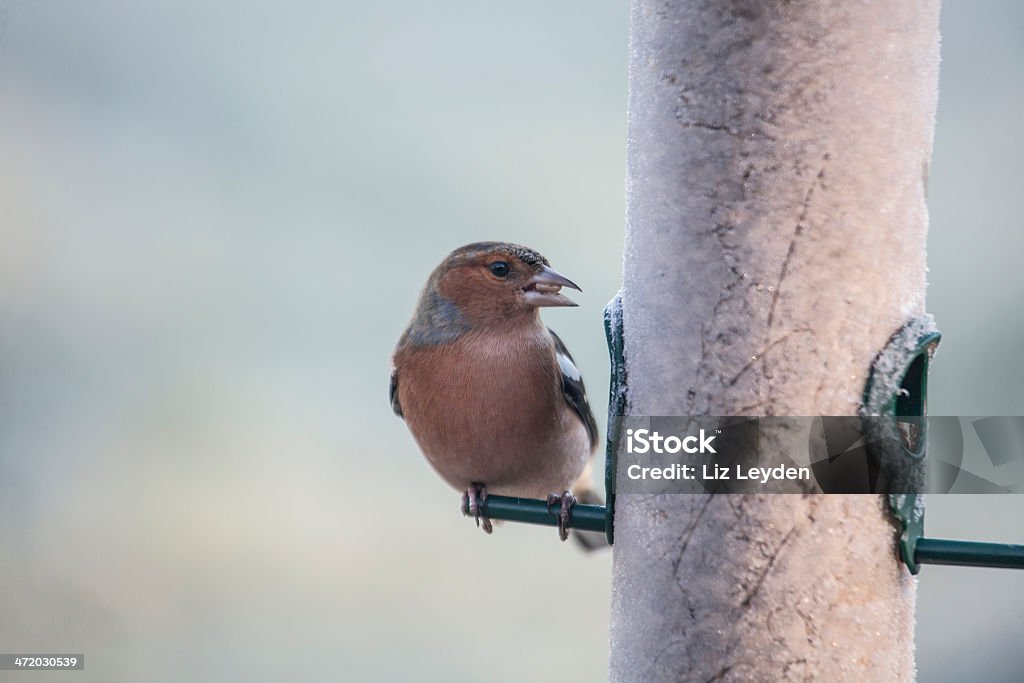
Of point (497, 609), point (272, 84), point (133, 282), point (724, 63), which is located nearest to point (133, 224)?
point (133, 282)

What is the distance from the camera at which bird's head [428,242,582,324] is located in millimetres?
3607

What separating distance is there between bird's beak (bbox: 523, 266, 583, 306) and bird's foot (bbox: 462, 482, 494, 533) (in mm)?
601

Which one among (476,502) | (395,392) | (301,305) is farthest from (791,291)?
(301,305)

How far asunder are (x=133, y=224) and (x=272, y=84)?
1786mm

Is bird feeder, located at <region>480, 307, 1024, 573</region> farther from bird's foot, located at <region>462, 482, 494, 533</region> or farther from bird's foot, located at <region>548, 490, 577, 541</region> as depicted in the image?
bird's foot, located at <region>462, 482, 494, 533</region>

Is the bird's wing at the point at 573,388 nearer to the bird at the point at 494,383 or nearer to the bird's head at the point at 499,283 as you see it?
the bird at the point at 494,383

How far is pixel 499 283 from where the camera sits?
364 centimetres

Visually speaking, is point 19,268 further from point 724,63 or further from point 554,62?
point 724,63

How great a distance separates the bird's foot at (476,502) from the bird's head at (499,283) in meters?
0.52

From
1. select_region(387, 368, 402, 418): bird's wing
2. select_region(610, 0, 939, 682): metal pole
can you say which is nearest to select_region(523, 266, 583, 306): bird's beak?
Answer: select_region(387, 368, 402, 418): bird's wing

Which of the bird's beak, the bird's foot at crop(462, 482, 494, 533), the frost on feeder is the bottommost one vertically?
the bird's foot at crop(462, 482, 494, 533)

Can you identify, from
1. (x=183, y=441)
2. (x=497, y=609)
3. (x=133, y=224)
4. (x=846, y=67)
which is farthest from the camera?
(x=133, y=224)

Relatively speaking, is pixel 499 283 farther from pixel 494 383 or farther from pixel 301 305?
pixel 301 305

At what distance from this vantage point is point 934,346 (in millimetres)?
2576
